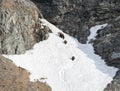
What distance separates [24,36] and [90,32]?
16130 mm

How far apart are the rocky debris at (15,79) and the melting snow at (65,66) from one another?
1.27m

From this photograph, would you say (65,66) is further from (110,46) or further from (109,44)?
(109,44)

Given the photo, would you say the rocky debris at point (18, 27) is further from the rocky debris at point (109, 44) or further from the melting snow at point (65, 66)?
the rocky debris at point (109, 44)

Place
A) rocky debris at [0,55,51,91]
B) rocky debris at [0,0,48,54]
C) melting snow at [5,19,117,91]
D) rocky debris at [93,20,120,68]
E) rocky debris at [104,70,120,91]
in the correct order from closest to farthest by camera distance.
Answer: rocky debris at [0,55,51,91] → rocky debris at [104,70,120,91] → melting snow at [5,19,117,91] → rocky debris at [0,0,48,54] → rocky debris at [93,20,120,68]

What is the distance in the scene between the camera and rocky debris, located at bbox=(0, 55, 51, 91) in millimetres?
38469

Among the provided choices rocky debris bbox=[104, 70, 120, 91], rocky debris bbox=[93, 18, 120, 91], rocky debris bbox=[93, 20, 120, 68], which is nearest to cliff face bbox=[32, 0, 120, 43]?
rocky debris bbox=[93, 18, 120, 91]

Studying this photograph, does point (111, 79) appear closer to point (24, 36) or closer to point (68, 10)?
point (24, 36)

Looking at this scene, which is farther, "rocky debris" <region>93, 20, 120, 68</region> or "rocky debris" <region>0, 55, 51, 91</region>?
"rocky debris" <region>93, 20, 120, 68</region>

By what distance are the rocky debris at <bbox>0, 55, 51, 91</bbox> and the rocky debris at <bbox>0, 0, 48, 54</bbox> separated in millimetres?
4485

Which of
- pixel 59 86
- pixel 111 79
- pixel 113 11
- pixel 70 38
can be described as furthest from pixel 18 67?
pixel 113 11

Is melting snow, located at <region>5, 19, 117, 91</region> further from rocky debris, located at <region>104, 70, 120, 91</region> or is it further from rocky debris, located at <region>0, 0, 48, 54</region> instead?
rocky debris, located at <region>0, 0, 48, 54</region>

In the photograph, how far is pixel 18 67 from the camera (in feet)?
140

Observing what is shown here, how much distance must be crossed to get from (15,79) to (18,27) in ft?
39.7

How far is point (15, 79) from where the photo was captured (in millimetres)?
39781
